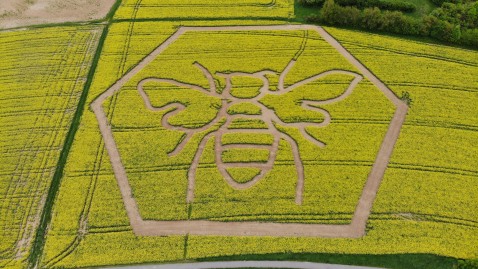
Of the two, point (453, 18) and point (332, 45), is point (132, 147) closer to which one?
point (332, 45)

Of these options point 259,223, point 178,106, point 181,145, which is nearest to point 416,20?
Answer: point 178,106

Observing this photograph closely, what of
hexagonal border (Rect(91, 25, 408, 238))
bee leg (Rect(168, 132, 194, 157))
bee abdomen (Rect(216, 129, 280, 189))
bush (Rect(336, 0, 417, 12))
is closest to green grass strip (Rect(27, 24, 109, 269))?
hexagonal border (Rect(91, 25, 408, 238))

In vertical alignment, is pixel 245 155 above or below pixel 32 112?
below

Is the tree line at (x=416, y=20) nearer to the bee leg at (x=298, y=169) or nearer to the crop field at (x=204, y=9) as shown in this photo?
the crop field at (x=204, y=9)

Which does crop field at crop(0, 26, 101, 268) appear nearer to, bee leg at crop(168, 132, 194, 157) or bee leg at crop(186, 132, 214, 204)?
bee leg at crop(168, 132, 194, 157)

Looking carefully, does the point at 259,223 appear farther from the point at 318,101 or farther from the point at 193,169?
the point at 318,101
